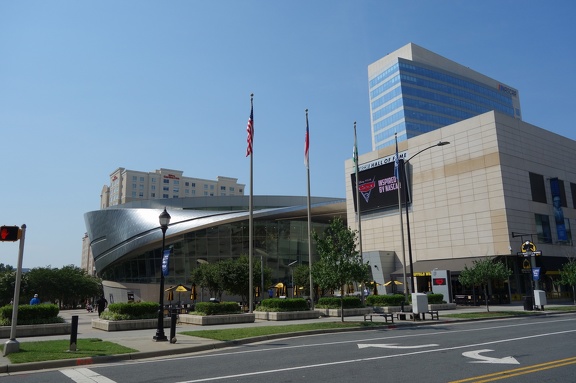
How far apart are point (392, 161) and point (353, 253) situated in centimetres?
3531

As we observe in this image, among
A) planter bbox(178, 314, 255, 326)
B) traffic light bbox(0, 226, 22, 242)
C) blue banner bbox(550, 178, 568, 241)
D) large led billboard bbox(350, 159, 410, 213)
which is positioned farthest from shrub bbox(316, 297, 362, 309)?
blue banner bbox(550, 178, 568, 241)

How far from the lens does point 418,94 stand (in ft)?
360

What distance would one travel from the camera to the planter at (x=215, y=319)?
24234 millimetres

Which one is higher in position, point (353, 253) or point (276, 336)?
point (353, 253)

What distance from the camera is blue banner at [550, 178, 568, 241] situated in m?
51.9

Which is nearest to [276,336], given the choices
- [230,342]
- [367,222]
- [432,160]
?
[230,342]

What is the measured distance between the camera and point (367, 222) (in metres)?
62.5

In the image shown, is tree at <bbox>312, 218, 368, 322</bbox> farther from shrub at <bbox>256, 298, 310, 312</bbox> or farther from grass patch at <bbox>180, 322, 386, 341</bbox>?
shrub at <bbox>256, 298, 310, 312</bbox>

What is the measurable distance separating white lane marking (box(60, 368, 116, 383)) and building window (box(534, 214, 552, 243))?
166 ft

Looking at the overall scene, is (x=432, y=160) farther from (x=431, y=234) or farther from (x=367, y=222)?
(x=367, y=222)

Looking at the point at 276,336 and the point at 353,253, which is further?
the point at 353,253

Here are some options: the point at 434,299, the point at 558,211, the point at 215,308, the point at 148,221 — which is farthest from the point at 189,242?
the point at 558,211

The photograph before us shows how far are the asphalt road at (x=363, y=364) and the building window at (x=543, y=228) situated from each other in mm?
38499

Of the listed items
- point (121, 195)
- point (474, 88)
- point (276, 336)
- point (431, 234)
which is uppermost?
point (474, 88)
